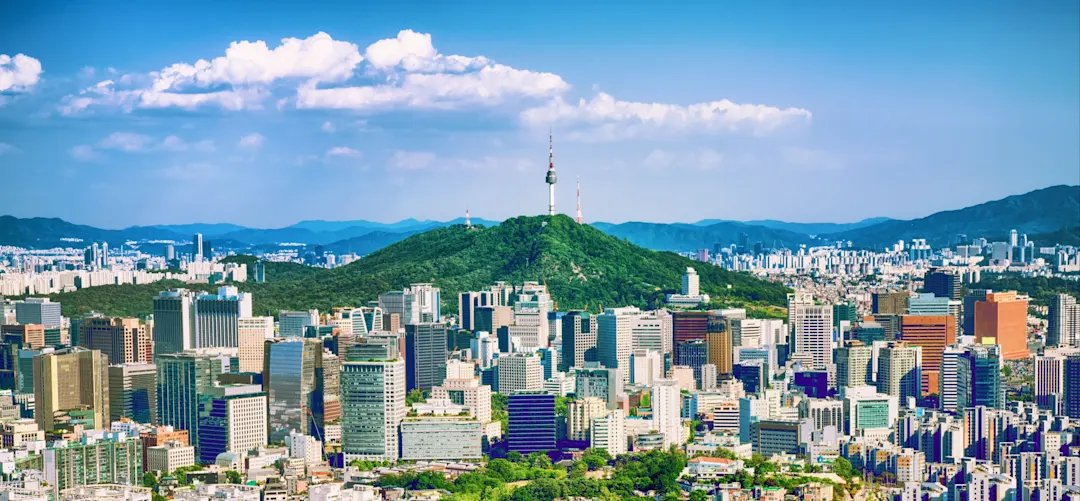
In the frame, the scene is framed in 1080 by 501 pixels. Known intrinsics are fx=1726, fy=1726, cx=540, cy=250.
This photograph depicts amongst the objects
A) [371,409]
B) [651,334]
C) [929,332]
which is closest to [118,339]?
[371,409]

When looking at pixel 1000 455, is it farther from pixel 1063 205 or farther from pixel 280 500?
pixel 1063 205

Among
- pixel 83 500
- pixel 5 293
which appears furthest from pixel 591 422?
pixel 5 293

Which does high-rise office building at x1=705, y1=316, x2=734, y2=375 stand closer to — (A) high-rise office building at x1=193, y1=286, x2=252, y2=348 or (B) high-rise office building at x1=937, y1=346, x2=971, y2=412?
(B) high-rise office building at x1=937, y1=346, x2=971, y2=412

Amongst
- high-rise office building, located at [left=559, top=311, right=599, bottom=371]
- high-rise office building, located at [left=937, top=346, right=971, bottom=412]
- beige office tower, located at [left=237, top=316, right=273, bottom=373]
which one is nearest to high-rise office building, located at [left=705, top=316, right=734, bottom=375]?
high-rise office building, located at [left=559, top=311, right=599, bottom=371]

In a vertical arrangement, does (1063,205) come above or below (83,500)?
above

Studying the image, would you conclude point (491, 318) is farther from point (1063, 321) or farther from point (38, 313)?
point (1063, 321)

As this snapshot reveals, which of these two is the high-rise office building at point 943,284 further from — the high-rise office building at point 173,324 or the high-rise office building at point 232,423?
the high-rise office building at point 232,423
